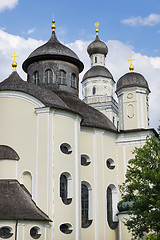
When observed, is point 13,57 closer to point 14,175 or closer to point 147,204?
point 14,175

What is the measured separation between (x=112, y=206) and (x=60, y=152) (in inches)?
295

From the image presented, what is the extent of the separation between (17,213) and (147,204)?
22.3 ft

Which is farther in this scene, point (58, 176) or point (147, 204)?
point (58, 176)

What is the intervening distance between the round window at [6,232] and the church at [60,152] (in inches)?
2.0

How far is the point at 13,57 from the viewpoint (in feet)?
100.0

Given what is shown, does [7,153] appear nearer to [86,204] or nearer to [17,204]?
[17,204]

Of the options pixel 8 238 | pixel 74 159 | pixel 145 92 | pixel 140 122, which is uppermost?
pixel 145 92

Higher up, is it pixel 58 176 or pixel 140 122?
pixel 140 122

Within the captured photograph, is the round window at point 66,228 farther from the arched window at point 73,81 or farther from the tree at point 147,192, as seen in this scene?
the arched window at point 73,81

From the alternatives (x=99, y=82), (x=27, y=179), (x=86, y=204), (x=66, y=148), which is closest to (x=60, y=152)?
(x=66, y=148)

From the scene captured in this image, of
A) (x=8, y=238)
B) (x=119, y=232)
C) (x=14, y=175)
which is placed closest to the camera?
(x=8, y=238)

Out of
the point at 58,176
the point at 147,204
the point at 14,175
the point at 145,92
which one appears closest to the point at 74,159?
the point at 58,176

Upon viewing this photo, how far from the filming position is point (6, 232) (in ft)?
75.0

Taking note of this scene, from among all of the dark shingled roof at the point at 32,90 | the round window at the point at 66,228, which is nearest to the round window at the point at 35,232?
the round window at the point at 66,228
